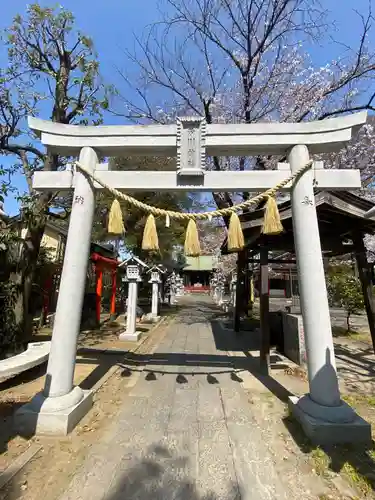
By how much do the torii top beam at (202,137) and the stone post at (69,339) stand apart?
0.31 metres

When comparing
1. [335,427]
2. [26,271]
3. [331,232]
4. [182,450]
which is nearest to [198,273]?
[331,232]

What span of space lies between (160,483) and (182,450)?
1.91ft

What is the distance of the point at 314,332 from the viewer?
147 inches

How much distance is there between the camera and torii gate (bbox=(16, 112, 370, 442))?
3.69 m

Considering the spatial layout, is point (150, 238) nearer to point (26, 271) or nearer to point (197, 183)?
point (197, 183)

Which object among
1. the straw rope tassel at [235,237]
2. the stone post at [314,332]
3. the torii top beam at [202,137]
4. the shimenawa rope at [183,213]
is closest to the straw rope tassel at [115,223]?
the shimenawa rope at [183,213]

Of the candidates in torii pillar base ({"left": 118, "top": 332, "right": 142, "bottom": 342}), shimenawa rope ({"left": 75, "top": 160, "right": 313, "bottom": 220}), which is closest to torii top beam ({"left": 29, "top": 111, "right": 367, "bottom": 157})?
shimenawa rope ({"left": 75, "top": 160, "right": 313, "bottom": 220})

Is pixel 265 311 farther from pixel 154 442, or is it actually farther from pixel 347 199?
pixel 154 442

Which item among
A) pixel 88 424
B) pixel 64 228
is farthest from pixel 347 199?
pixel 64 228

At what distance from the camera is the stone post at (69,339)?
347 centimetres

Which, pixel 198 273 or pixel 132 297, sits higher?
pixel 198 273

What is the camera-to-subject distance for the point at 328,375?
3.59 m

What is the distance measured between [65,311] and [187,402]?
7.84 feet

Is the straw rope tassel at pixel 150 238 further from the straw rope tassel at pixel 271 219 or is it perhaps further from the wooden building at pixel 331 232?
the wooden building at pixel 331 232
